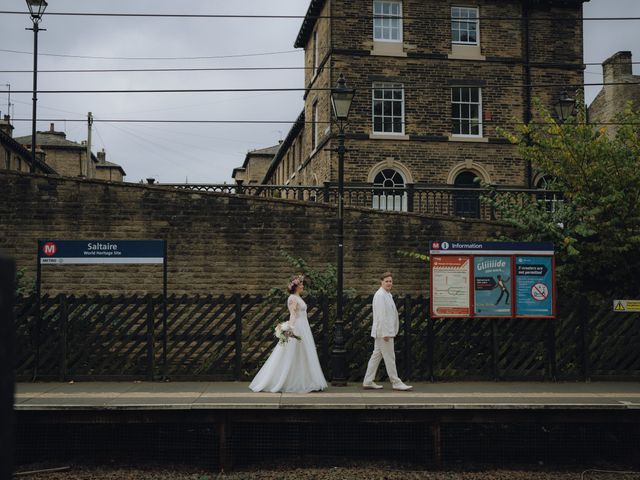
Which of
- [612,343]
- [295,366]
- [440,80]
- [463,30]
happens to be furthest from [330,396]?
[463,30]

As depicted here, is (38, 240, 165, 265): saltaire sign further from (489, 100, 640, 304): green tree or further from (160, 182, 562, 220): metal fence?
(489, 100, 640, 304): green tree

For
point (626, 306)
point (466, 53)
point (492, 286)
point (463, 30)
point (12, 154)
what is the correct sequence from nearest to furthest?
1. point (626, 306)
2. point (492, 286)
3. point (466, 53)
4. point (463, 30)
5. point (12, 154)

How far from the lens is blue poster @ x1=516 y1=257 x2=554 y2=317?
13.0m

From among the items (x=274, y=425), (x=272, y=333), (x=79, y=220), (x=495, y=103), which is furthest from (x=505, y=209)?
(x=495, y=103)

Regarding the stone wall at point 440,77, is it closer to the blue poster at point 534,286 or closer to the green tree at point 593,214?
the green tree at point 593,214

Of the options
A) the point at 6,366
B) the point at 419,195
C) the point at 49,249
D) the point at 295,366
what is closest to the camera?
the point at 6,366

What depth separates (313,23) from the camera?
30.8 metres

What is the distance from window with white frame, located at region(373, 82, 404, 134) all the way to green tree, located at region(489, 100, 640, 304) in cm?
1091

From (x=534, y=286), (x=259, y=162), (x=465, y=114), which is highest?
(x=259, y=162)

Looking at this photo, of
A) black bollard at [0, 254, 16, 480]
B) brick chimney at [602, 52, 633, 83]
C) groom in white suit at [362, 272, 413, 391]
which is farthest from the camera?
brick chimney at [602, 52, 633, 83]

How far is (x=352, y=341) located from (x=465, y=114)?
1577 cm

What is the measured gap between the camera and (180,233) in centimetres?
1612

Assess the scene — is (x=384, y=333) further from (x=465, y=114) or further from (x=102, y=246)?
(x=465, y=114)

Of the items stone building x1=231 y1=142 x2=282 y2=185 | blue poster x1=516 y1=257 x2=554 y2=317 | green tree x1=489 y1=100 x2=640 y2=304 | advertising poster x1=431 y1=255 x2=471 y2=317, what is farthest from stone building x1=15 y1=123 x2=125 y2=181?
blue poster x1=516 y1=257 x2=554 y2=317
